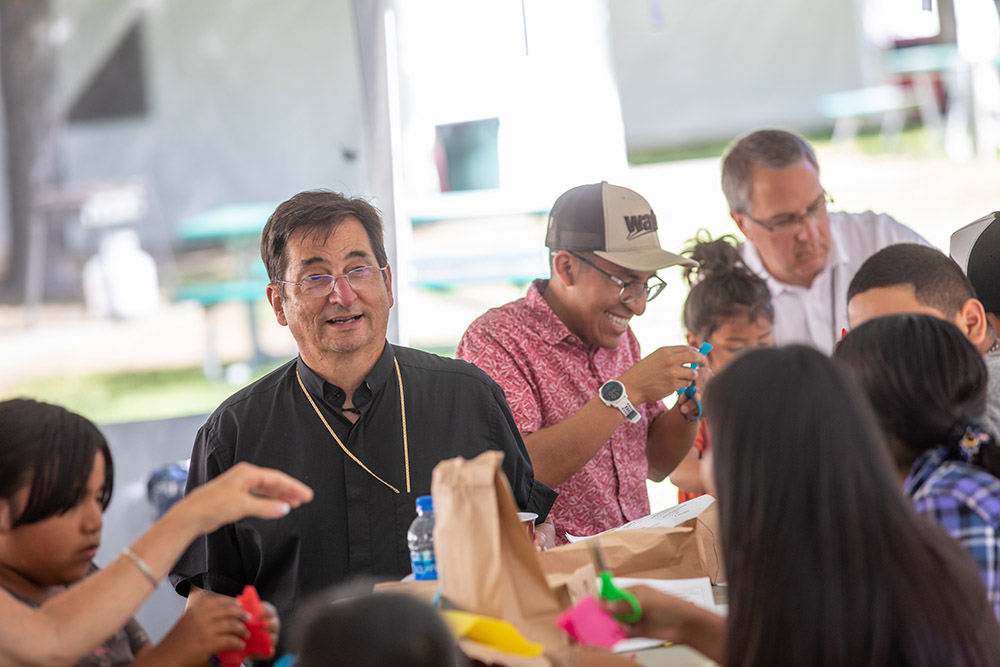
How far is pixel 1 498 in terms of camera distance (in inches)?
68.9

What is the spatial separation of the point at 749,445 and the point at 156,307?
308 cm

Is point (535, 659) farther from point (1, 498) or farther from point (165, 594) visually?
point (165, 594)

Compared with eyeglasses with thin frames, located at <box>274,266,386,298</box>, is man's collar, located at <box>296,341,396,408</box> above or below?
below

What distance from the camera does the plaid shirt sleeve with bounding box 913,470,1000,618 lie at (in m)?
1.55

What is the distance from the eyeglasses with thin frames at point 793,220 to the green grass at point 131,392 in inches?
87.3

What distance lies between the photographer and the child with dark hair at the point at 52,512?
1.75 metres

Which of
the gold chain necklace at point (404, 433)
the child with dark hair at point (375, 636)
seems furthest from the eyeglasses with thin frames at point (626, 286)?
the child with dark hair at point (375, 636)

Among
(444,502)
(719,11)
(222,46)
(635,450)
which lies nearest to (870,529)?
(444,502)

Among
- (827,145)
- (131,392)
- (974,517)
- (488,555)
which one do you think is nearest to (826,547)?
(974,517)

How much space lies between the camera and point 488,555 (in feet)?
5.17

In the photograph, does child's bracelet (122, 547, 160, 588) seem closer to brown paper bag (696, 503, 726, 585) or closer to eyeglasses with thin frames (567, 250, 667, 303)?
brown paper bag (696, 503, 726, 585)

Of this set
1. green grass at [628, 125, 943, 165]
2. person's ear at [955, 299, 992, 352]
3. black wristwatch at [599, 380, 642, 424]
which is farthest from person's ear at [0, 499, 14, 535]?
green grass at [628, 125, 943, 165]

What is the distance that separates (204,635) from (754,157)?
8.54 ft

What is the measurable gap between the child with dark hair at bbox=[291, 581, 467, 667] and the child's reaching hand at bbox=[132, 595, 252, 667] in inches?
24.3
